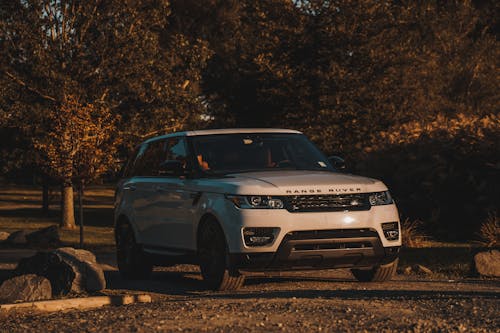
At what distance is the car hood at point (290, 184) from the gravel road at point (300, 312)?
3.52ft

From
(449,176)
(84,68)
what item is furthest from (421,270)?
(84,68)

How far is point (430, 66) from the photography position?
116 feet

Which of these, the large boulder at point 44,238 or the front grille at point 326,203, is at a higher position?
the front grille at point 326,203

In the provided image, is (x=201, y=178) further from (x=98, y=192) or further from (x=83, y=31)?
(x=98, y=192)

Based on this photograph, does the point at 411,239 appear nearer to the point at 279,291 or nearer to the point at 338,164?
the point at 338,164

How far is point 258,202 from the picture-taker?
10.6 m

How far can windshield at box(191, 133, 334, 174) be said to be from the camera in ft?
38.9

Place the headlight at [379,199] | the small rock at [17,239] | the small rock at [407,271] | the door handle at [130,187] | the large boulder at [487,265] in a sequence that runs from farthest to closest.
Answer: the small rock at [17,239], the small rock at [407,271], the door handle at [130,187], the large boulder at [487,265], the headlight at [379,199]

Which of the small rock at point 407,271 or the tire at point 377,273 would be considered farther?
the small rock at point 407,271

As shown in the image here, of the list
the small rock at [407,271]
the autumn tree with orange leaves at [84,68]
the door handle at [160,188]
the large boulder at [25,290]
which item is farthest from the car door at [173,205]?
the autumn tree with orange leaves at [84,68]

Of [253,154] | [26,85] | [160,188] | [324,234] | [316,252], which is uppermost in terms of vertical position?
[26,85]

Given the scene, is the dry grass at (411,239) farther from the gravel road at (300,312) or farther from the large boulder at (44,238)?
the large boulder at (44,238)

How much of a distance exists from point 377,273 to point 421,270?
2051 millimetres

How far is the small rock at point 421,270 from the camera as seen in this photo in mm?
13620
